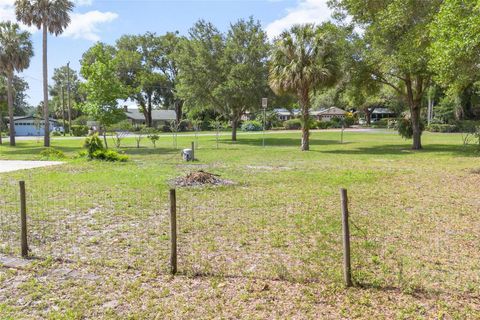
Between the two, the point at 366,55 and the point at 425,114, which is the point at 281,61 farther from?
the point at 425,114

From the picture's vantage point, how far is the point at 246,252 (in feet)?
17.0

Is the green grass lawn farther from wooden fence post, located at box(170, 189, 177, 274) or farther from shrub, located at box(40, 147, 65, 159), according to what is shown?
shrub, located at box(40, 147, 65, 159)

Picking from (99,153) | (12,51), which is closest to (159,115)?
(12,51)

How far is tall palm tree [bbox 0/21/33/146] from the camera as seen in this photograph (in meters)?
28.7

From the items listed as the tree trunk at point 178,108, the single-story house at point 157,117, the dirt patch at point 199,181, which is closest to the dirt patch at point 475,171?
the dirt patch at point 199,181

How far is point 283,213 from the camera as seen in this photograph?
7344mm

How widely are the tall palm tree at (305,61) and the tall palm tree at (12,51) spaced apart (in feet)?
65.1

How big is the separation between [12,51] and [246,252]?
98.7ft

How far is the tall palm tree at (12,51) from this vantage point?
28.7 metres

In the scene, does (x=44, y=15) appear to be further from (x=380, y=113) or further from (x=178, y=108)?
(x=380, y=113)

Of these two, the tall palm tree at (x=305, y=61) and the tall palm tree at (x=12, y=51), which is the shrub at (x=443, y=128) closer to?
the tall palm tree at (x=305, y=61)

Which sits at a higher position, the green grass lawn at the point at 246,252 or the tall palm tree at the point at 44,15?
the tall palm tree at the point at 44,15

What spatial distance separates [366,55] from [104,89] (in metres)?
→ 14.9

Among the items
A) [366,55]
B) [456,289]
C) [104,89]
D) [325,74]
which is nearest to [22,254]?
[456,289]
